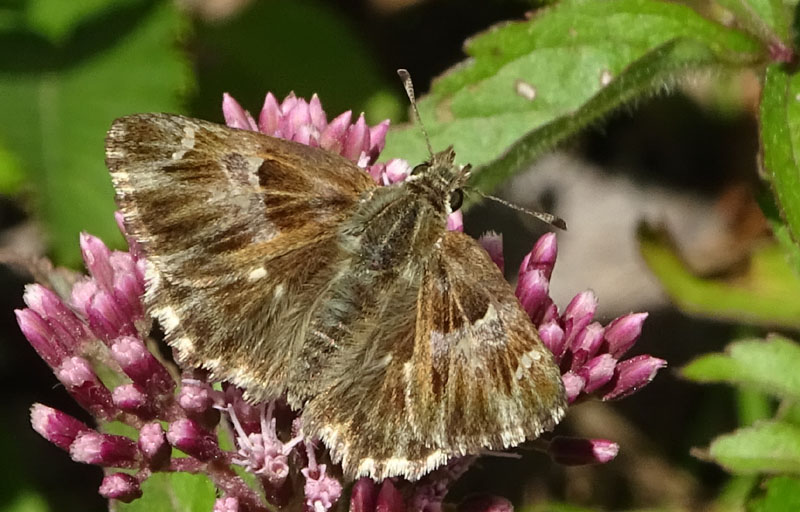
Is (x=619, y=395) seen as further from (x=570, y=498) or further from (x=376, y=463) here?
(x=570, y=498)

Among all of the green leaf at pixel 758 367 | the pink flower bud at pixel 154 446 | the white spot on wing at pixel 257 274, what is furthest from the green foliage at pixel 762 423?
the pink flower bud at pixel 154 446

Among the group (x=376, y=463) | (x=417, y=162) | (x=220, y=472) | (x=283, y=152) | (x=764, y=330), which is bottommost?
(x=764, y=330)

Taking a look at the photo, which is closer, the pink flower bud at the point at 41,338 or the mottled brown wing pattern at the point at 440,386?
the mottled brown wing pattern at the point at 440,386

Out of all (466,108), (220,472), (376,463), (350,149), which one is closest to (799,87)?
(466,108)

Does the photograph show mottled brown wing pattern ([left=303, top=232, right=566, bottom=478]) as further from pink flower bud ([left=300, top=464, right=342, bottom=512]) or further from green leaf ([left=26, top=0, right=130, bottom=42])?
green leaf ([left=26, top=0, right=130, bottom=42])

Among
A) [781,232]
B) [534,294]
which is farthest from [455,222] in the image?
[781,232]

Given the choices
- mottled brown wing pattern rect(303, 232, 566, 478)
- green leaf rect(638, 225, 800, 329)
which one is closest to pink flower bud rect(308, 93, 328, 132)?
mottled brown wing pattern rect(303, 232, 566, 478)

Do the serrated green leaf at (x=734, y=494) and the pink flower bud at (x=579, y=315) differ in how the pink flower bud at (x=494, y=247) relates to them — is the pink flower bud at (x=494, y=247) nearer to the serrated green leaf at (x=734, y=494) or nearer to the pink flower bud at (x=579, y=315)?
the pink flower bud at (x=579, y=315)
